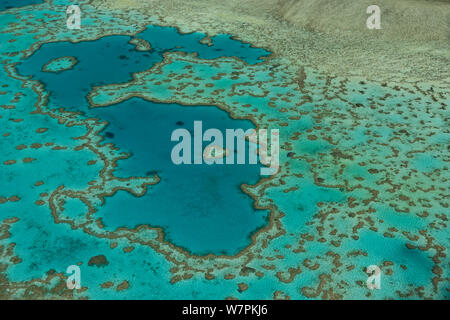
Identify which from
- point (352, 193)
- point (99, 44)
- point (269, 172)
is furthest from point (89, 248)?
point (99, 44)

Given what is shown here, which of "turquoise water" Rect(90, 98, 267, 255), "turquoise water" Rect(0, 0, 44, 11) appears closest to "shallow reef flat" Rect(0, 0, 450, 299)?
"turquoise water" Rect(90, 98, 267, 255)

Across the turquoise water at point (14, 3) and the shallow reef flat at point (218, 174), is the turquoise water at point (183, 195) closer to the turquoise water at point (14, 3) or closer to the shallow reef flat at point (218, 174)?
the shallow reef flat at point (218, 174)

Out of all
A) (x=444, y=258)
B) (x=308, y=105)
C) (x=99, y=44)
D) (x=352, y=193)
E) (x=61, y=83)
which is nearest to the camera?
(x=444, y=258)

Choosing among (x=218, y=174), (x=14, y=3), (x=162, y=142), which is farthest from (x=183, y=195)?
(x=14, y=3)

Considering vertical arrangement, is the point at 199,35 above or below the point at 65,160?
above

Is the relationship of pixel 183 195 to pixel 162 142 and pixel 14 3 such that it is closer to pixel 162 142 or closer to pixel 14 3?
pixel 162 142

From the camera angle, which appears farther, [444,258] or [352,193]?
[352,193]

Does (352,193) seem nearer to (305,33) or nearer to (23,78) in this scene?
(305,33)

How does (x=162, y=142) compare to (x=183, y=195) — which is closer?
(x=183, y=195)
